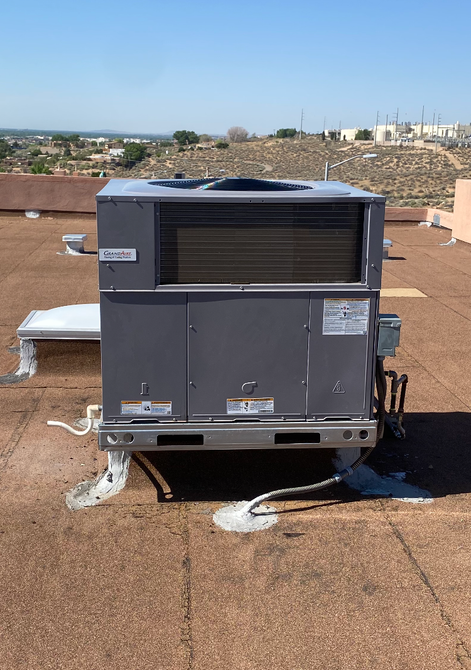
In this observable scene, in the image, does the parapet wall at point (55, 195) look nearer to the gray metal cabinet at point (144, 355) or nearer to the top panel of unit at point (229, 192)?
the top panel of unit at point (229, 192)

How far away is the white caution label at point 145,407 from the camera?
210 inches

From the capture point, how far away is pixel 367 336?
539cm

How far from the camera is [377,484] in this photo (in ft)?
20.1

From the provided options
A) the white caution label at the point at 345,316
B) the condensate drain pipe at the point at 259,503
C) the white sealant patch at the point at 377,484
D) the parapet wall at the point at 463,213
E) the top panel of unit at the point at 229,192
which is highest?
the top panel of unit at the point at 229,192

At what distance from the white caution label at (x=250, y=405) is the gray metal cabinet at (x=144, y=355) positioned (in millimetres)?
358

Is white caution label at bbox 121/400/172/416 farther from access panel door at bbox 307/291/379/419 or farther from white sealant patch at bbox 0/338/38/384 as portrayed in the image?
white sealant patch at bbox 0/338/38/384

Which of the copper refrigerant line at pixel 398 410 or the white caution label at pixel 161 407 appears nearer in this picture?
the white caution label at pixel 161 407

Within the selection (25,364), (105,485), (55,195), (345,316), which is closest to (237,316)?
(345,316)

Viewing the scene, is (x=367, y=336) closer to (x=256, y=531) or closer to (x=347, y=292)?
(x=347, y=292)

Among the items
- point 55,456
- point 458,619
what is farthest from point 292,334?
point 55,456

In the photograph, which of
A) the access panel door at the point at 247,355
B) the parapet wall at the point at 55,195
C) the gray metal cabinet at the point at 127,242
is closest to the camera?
the gray metal cabinet at the point at 127,242

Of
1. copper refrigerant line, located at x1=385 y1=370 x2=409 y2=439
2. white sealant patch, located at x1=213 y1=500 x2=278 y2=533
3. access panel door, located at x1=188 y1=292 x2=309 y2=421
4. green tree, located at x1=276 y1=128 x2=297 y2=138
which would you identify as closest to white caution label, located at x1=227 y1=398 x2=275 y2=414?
access panel door, located at x1=188 y1=292 x2=309 y2=421

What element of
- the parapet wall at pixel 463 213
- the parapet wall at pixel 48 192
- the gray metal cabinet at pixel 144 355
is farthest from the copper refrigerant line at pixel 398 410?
the parapet wall at pixel 48 192

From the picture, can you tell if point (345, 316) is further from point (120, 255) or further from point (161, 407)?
point (120, 255)
